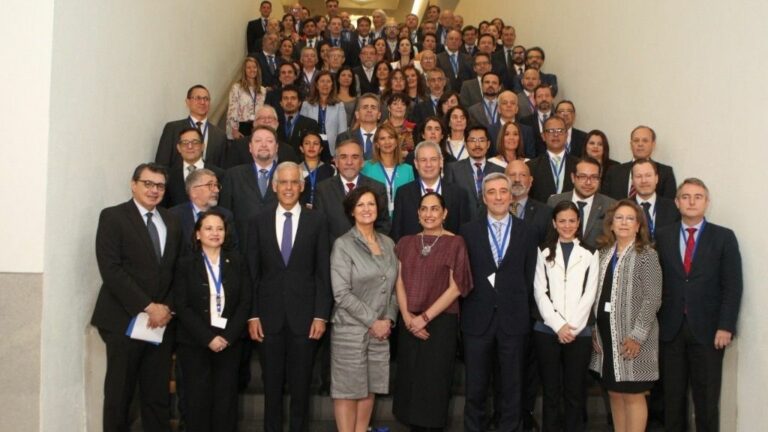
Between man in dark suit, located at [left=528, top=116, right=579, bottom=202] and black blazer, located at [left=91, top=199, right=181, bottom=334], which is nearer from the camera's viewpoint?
black blazer, located at [left=91, top=199, right=181, bottom=334]

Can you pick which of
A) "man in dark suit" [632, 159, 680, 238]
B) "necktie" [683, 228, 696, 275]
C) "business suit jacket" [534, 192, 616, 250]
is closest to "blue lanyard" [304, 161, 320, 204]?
"business suit jacket" [534, 192, 616, 250]

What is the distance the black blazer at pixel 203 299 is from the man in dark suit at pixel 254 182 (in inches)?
28.8

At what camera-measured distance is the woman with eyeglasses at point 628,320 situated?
4570 mm

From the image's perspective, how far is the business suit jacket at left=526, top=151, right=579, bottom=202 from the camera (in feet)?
20.2

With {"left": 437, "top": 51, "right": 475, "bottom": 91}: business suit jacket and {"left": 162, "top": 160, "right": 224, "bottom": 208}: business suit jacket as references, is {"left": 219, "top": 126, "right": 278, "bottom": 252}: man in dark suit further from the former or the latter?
{"left": 437, "top": 51, "right": 475, "bottom": 91}: business suit jacket

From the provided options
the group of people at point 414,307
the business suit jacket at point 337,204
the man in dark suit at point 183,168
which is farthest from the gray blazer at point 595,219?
the man in dark suit at point 183,168

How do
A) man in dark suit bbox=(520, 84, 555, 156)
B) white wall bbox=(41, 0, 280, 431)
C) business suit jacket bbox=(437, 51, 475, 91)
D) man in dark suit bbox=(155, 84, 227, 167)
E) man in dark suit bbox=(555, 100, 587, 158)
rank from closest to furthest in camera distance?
white wall bbox=(41, 0, 280, 431), man in dark suit bbox=(155, 84, 227, 167), man in dark suit bbox=(555, 100, 587, 158), man in dark suit bbox=(520, 84, 555, 156), business suit jacket bbox=(437, 51, 475, 91)

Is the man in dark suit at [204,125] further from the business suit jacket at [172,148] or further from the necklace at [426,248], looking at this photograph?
the necklace at [426,248]

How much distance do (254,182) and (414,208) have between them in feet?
3.77

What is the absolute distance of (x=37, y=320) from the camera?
13.6 feet

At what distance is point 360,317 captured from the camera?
4.56 meters

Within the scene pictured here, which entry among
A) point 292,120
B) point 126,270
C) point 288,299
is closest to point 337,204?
point 288,299

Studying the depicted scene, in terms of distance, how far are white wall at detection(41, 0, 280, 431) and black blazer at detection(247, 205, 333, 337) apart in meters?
0.99

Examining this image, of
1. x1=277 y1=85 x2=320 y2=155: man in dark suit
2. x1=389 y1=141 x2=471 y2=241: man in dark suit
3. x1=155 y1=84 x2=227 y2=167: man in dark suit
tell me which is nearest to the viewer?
x1=389 y1=141 x2=471 y2=241: man in dark suit
